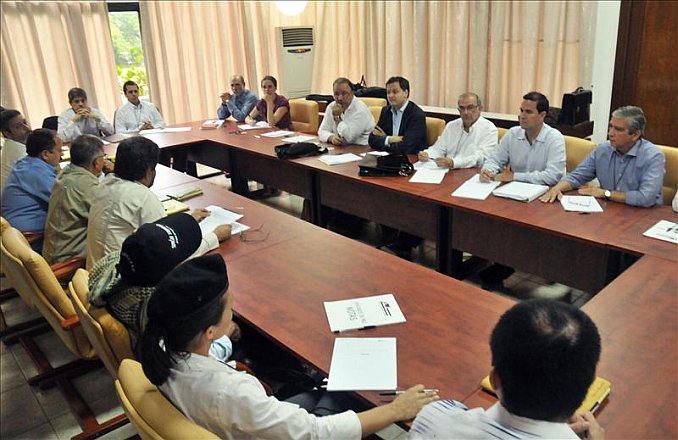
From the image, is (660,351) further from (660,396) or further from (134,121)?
(134,121)

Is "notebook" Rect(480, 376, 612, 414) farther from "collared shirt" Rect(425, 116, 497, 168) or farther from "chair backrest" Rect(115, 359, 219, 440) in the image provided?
"collared shirt" Rect(425, 116, 497, 168)

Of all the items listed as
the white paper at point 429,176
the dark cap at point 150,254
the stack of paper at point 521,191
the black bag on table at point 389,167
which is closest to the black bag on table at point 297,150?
the black bag on table at point 389,167

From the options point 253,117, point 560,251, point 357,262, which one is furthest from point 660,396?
point 253,117

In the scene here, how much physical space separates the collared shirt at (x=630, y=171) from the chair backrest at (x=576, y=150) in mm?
226

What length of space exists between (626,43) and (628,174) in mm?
2784

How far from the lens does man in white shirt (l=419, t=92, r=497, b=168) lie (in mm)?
3750

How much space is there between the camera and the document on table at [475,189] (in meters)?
3.15

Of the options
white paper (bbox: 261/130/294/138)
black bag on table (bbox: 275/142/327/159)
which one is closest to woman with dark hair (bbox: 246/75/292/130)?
white paper (bbox: 261/130/294/138)

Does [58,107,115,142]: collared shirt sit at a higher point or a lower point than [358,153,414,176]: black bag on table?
higher

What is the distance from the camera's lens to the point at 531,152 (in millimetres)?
3496

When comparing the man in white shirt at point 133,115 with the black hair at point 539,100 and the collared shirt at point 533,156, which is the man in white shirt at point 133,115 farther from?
the black hair at point 539,100

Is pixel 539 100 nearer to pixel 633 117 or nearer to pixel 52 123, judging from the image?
pixel 633 117

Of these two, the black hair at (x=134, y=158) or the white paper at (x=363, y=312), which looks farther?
the black hair at (x=134, y=158)

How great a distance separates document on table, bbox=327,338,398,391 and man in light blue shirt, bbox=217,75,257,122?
4.57 m
